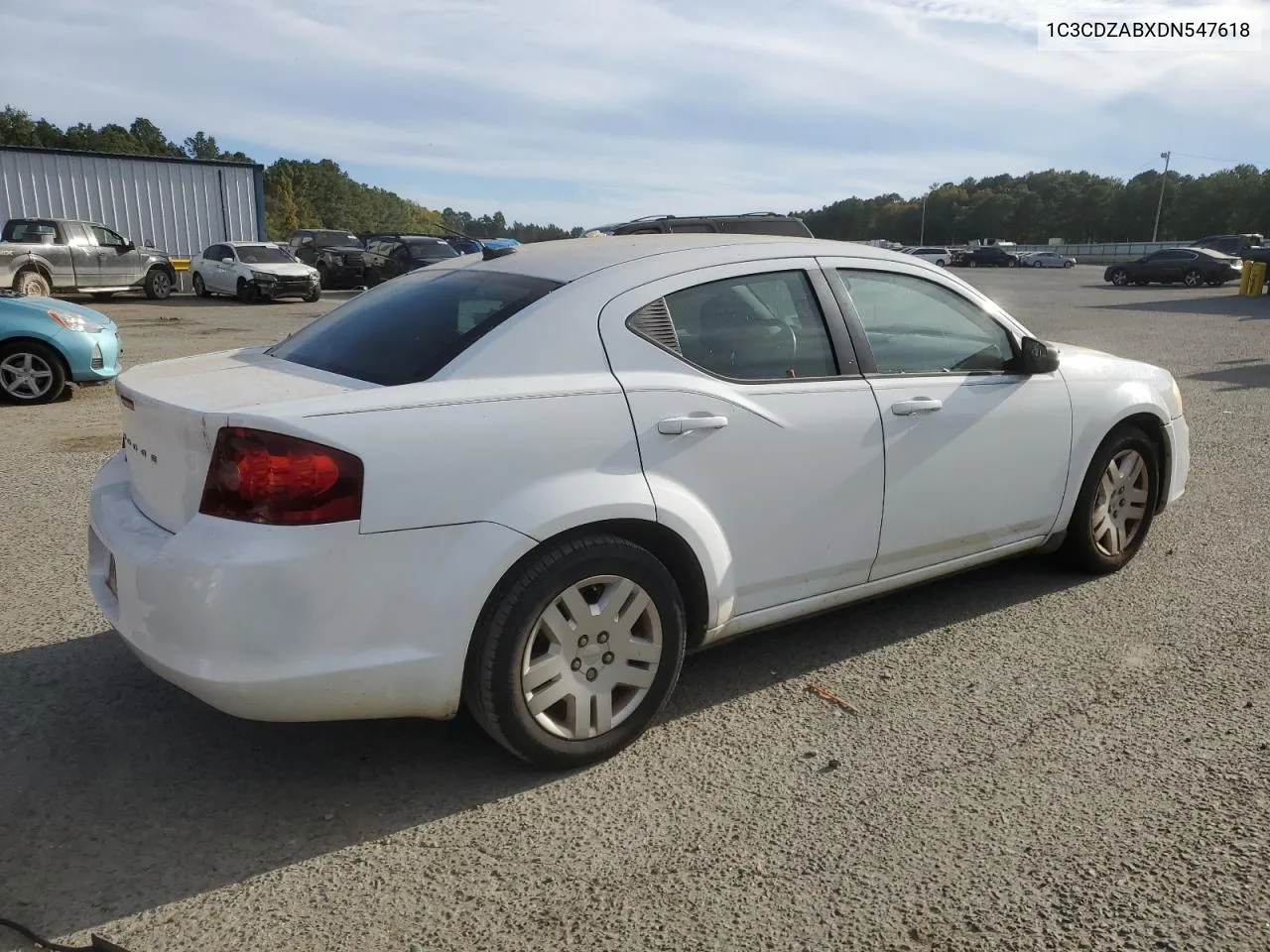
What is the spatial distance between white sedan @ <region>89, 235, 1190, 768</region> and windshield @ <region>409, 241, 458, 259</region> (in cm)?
2212

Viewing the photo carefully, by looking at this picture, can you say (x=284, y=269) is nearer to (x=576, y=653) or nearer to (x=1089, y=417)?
(x=1089, y=417)

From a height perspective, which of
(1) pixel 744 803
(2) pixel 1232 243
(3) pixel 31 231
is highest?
(2) pixel 1232 243

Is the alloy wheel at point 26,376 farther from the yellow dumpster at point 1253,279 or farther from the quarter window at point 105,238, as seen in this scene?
the yellow dumpster at point 1253,279

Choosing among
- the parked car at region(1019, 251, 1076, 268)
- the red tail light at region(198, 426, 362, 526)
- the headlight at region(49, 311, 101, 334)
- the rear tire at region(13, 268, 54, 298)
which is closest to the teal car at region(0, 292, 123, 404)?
the headlight at region(49, 311, 101, 334)

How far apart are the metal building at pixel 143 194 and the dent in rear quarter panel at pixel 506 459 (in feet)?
99.7

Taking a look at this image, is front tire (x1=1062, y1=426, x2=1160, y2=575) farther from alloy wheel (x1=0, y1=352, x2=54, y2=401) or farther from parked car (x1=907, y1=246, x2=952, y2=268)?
parked car (x1=907, y1=246, x2=952, y2=268)

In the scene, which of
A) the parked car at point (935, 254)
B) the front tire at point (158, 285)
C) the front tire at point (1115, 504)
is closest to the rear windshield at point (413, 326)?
the front tire at point (1115, 504)

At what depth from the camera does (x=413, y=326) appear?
10.7ft

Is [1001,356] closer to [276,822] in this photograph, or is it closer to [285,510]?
[285,510]

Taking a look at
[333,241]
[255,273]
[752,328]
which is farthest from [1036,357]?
[333,241]

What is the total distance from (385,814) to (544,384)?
1307mm

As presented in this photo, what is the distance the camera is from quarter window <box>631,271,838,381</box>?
3.30 meters

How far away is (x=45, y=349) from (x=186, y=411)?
7.67 m

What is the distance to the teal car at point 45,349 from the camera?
905 centimetres
